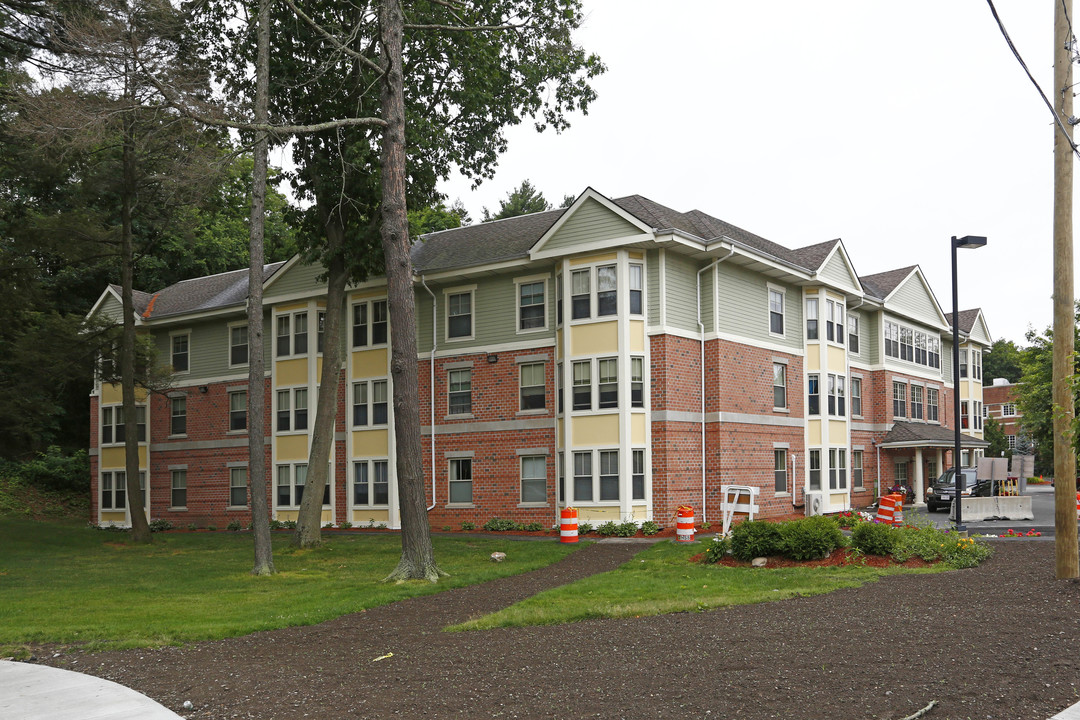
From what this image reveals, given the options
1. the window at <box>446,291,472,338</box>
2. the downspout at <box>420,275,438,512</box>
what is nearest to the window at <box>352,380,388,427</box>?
the downspout at <box>420,275,438,512</box>

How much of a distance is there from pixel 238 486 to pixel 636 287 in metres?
17.7

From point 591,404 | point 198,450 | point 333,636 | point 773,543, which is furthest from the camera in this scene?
point 198,450

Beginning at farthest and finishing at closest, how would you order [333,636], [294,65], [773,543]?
[294,65]
[773,543]
[333,636]

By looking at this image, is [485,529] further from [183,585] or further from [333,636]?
[333,636]

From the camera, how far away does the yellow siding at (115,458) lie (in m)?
36.8

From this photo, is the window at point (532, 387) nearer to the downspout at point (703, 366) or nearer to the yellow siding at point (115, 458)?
the downspout at point (703, 366)

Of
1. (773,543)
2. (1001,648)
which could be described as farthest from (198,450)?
(1001,648)

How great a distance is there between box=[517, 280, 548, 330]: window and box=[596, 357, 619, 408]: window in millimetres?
2746

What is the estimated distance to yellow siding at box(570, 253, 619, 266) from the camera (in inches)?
992

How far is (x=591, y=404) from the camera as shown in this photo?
25.3 meters

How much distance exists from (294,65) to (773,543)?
16.2 meters

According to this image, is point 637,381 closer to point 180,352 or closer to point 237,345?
point 237,345

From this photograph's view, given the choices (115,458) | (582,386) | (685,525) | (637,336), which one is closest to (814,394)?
(637,336)

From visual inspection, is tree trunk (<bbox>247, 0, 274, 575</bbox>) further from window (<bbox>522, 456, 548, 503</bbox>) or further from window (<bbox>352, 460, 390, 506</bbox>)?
window (<bbox>352, 460, 390, 506</bbox>)
